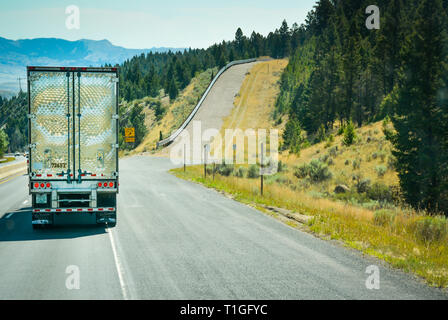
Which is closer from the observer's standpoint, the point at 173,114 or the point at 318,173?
the point at 318,173

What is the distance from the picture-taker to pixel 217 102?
95.2 metres

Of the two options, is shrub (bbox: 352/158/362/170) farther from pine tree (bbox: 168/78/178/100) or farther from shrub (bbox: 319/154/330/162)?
pine tree (bbox: 168/78/178/100)

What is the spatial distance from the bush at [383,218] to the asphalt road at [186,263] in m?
3.17

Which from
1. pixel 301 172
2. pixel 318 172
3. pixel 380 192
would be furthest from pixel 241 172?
pixel 380 192

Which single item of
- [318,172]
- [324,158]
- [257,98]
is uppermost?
[257,98]

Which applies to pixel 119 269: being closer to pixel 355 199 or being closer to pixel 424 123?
pixel 355 199

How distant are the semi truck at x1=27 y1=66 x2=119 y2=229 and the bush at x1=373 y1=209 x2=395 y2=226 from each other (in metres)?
8.61

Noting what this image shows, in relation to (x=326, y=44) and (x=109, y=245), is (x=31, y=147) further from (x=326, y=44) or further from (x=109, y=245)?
(x=326, y=44)

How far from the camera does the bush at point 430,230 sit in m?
11.4

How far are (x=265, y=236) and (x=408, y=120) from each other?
59.2ft

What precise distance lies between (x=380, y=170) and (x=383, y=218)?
18288mm

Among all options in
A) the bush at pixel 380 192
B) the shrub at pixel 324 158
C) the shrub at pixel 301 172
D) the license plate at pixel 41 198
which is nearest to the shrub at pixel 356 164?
the shrub at pixel 301 172
